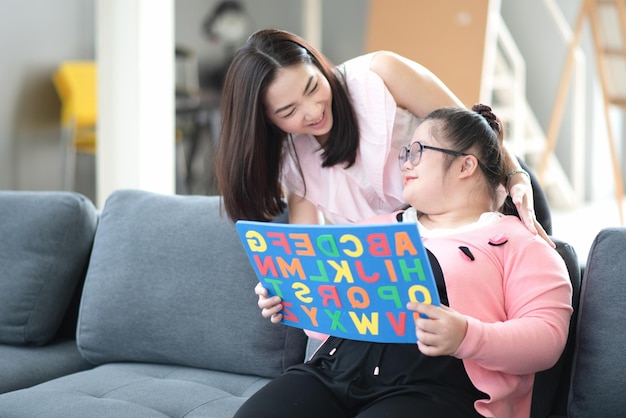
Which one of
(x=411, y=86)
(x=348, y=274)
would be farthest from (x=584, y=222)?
(x=348, y=274)

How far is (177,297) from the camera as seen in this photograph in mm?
2145

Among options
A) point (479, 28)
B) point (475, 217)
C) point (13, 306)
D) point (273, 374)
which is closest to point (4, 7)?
point (479, 28)

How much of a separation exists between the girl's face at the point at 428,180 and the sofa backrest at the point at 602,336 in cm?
35

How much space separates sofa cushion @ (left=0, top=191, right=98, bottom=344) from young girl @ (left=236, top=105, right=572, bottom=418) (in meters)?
0.95

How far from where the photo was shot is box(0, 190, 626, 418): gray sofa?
1.72 meters

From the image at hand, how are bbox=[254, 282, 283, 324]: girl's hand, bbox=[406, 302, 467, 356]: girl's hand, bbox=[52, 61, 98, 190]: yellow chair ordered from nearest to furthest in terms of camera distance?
bbox=[406, 302, 467, 356]: girl's hand < bbox=[254, 282, 283, 324]: girl's hand < bbox=[52, 61, 98, 190]: yellow chair

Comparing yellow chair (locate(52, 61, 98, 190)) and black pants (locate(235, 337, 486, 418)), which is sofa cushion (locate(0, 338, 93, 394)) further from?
yellow chair (locate(52, 61, 98, 190))

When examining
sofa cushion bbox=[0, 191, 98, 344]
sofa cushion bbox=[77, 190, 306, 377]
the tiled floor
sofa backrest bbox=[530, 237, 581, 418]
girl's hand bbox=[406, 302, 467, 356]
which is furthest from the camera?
the tiled floor

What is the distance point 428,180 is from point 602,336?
0.46 m

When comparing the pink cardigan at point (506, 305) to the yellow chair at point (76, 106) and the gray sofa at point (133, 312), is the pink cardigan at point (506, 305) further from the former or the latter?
the yellow chair at point (76, 106)

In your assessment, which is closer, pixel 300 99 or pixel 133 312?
pixel 300 99

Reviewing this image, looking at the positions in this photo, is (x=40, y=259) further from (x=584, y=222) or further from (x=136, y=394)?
(x=584, y=222)

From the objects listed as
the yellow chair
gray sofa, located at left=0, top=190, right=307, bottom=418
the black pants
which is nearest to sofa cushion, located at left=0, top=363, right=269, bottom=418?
gray sofa, located at left=0, top=190, right=307, bottom=418

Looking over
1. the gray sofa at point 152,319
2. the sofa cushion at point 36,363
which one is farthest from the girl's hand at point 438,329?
the sofa cushion at point 36,363
